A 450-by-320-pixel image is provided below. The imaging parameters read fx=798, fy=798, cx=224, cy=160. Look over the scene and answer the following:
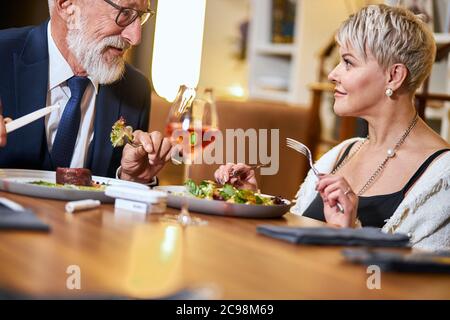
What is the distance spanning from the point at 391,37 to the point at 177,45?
4707 mm

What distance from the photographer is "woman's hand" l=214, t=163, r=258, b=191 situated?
6.59 ft

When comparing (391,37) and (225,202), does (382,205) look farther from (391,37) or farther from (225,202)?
(225,202)

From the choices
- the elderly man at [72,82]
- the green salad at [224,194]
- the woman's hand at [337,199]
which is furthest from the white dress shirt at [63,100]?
the woman's hand at [337,199]

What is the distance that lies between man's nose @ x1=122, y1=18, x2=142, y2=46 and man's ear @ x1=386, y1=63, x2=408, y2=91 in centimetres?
75

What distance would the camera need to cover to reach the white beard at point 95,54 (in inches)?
92.1

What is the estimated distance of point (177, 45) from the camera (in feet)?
22.7

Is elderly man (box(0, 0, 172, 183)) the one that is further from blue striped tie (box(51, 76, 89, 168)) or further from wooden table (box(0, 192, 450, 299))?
wooden table (box(0, 192, 450, 299))

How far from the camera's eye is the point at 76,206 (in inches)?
57.9

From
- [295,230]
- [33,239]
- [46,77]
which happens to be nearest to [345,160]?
[46,77]

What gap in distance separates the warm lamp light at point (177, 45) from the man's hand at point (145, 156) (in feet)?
15.5

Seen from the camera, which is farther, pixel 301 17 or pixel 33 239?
pixel 301 17

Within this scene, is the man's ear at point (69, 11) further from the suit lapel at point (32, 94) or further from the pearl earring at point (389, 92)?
the pearl earring at point (389, 92)
